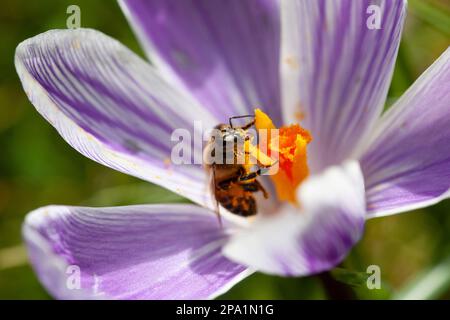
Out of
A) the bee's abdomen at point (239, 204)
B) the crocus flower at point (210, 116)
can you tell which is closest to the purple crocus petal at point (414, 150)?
the crocus flower at point (210, 116)

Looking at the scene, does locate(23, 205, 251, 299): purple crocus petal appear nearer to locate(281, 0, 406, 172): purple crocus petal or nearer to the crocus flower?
the crocus flower

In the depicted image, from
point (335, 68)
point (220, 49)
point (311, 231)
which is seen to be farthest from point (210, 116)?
point (311, 231)

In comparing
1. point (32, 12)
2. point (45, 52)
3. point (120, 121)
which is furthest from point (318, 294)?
point (32, 12)

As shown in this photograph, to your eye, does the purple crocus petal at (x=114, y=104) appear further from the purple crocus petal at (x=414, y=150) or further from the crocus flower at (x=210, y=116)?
the purple crocus petal at (x=414, y=150)

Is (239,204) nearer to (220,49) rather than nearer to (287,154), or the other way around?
(287,154)

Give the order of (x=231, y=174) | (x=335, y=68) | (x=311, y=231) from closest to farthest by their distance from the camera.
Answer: (x=311, y=231), (x=231, y=174), (x=335, y=68)

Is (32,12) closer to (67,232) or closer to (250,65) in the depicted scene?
(250,65)
